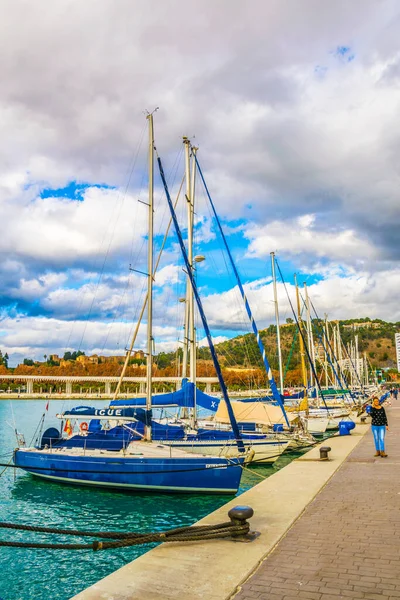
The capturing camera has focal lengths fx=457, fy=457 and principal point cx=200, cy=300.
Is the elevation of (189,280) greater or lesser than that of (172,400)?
greater

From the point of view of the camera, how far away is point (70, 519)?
14.5 meters

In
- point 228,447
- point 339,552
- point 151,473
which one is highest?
point 339,552

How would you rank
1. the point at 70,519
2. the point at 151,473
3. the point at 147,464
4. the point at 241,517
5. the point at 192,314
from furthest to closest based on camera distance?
the point at 192,314 → the point at 147,464 → the point at 151,473 → the point at 70,519 → the point at 241,517

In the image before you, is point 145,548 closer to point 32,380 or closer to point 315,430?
point 315,430

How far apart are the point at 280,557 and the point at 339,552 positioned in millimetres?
901

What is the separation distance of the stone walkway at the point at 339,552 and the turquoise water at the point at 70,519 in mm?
4384

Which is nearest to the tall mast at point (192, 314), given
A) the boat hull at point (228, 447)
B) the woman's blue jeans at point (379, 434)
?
the boat hull at point (228, 447)

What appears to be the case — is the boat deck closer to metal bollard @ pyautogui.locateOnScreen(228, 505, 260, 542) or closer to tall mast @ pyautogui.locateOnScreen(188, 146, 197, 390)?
tall mast @ pyautogui.locateOnScreen(188, 146, 197, 390)

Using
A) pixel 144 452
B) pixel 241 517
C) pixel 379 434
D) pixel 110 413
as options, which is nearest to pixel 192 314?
pixel 110 413

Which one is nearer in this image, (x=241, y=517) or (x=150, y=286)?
(x=241, y=517)

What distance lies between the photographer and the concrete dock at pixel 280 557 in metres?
5.56

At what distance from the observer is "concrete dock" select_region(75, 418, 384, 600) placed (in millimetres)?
5562

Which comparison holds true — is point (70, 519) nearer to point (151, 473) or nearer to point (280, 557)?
point (151, 473)

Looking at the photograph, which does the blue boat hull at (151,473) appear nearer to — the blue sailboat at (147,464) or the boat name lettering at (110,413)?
the blue sailboat at (147,464)
